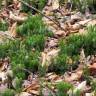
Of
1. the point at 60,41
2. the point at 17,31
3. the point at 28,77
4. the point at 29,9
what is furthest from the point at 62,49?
the point at 29,9

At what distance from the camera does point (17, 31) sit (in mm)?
5035

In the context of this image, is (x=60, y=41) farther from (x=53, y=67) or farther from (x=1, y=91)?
(x=1, y=91)

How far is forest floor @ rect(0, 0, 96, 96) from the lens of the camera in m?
3.93

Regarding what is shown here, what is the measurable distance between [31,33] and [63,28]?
38 cm

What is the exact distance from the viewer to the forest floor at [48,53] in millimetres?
3928

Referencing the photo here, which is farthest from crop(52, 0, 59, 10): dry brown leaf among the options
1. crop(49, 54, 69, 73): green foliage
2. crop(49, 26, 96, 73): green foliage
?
crop(49, 54, 69, 73): green foliage

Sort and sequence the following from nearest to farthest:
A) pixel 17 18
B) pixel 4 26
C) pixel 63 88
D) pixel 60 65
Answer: pixel 63 88 < pixel 60 65 < pixel 4 26 < pixel 17 18

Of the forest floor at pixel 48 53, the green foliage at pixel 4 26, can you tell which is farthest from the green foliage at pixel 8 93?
the green foliage at pixel 4 26

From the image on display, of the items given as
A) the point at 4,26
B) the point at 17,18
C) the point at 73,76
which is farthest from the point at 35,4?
the point at 73,76

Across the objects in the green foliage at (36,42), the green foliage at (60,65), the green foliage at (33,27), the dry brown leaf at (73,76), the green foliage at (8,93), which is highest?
the green foliage at (33,27)

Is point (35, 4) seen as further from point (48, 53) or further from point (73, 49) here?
point (73, 49)

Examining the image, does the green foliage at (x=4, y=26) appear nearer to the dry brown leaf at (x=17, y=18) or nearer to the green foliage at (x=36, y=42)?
the dry brown leaf at (x=17, y=18)

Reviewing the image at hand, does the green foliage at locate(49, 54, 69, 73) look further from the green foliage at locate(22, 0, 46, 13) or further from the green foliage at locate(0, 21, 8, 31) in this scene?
the green foliage at locate(22, 0, 46, 13)

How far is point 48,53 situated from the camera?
449 centimetres
